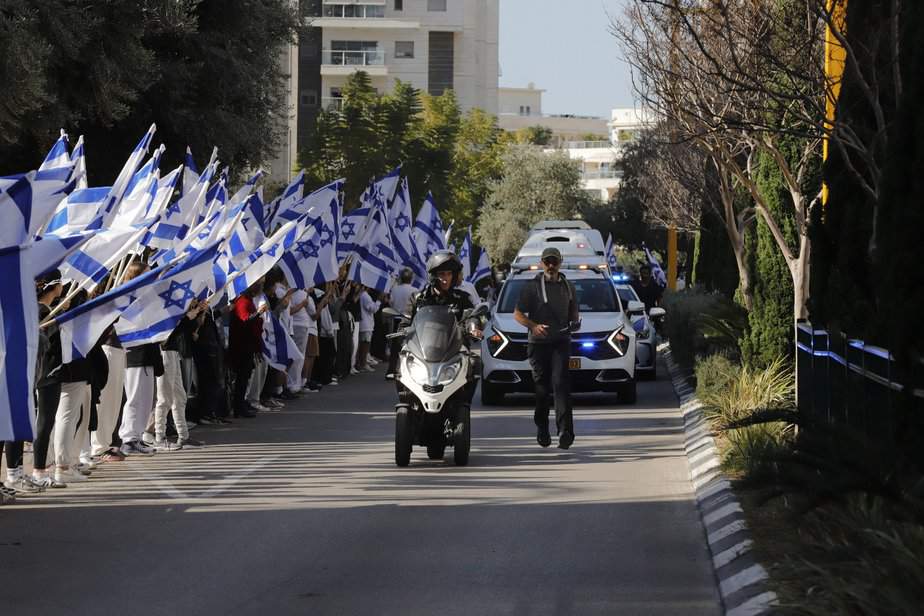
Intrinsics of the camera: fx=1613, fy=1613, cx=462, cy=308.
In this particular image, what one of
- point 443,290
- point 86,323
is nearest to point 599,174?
point 443,290

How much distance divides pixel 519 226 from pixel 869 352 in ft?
258

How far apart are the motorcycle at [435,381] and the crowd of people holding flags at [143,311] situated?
117cm

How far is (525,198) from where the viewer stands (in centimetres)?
9025

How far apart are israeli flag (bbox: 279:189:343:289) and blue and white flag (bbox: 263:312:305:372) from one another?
161 centimetres

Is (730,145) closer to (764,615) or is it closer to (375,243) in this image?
(375,243)

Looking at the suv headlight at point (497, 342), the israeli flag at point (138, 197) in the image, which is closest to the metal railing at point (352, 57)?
the suv headlight at point (497, 342)

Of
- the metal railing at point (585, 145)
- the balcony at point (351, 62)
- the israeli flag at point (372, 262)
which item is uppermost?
the balcony at point (351, 62)

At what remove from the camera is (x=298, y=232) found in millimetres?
19844

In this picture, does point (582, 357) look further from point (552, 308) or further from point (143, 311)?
point (143, 311)

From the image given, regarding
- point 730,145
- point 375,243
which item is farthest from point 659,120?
point 375,243

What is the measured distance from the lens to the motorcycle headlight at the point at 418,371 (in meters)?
14.5

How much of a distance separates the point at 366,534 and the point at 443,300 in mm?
4368

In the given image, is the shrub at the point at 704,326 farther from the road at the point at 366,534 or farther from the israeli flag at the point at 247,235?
the israeli flag at the point at 247,235

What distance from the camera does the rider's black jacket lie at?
14984 mm
